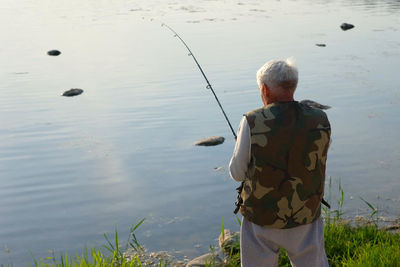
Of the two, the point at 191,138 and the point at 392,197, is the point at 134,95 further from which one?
the point at 392,197

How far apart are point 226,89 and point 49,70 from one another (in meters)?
6.05

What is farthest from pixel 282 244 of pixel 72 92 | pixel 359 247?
pixel 72 92

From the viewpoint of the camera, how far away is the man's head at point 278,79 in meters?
3.80

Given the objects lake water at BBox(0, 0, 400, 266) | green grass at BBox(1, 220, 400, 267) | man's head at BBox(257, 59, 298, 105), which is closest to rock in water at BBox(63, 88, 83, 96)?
lake water at BBox(0, 0, 400, 266)

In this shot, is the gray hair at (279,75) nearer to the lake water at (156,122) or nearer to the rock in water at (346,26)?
the lake water at (156,122)

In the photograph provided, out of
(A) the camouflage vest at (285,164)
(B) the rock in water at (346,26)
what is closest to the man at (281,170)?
(A) the camouflage vest at (285,164)

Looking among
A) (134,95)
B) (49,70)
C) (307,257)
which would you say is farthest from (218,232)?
(49,70)

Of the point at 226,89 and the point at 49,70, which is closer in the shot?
the point at 226,89

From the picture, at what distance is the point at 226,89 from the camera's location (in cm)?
1503

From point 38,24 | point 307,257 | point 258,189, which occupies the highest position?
point 38,24

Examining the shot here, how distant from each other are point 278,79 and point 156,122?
879 cm

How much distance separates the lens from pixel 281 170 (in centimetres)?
387

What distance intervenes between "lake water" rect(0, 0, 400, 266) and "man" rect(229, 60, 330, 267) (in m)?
3.18

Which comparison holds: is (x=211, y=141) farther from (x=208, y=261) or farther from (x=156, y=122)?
(x=208, y=261)
